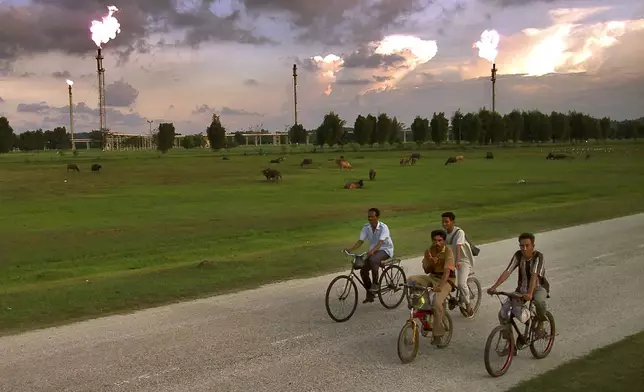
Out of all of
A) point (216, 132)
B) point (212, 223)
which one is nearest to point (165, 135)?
point (216, 132)

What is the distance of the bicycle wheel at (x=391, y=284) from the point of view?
37.5 feet

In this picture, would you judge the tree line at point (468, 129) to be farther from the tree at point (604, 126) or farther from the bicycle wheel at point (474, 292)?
the bicycle wheel at point (474, 292)

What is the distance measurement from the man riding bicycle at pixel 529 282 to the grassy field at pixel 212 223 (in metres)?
6.64

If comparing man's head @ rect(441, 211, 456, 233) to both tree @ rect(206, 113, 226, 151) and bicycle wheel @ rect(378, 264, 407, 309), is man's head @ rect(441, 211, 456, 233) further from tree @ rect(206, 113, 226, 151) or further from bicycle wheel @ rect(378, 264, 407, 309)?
tree @ rect(206, 113, 226, 151)

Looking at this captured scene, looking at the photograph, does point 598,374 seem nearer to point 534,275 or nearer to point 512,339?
point 512,339

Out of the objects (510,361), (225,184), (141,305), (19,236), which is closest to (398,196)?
(225,184)

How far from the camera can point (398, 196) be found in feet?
133

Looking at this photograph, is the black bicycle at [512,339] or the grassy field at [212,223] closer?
the black bicycle at [512,339]

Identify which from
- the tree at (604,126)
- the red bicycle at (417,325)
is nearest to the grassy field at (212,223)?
the red bicycle at (417,325)

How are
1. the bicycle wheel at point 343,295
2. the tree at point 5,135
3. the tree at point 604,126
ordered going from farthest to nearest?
the tree at point 604,126 → the tree at point 5,135 → the bicycle wheel at point 343,295

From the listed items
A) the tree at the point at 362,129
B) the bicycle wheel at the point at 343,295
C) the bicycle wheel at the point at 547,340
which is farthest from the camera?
the tree at the point at 362,129

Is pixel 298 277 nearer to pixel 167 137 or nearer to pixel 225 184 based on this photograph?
pixel 225 184

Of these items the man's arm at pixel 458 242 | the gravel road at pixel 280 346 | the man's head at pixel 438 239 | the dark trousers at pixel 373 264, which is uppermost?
the man's head at pixel 438 239

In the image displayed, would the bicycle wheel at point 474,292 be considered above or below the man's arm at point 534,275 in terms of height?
below
